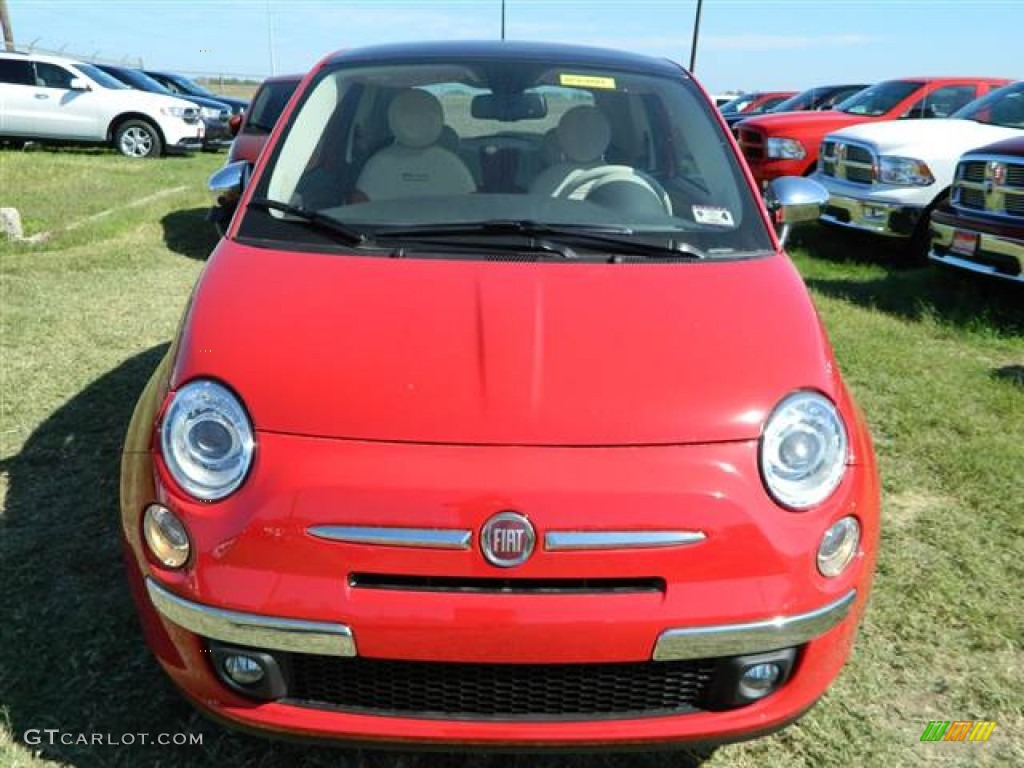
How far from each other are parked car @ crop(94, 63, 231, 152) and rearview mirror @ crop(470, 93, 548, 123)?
13956 mm

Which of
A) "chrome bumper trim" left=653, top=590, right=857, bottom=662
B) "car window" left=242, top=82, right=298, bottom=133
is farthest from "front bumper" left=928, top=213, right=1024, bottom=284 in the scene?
→ "car window" left=242, top=82, right=298, bottom=133

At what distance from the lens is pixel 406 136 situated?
9.93ft

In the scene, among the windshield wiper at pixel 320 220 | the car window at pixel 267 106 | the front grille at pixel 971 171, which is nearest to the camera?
the windshield wiper at pixel 320 220

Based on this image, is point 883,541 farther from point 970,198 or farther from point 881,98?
point 881,98

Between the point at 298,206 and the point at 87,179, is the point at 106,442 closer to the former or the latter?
the point at 298,206

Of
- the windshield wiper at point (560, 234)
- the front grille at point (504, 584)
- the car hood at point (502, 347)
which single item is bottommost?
the front grille at point (504, 584)

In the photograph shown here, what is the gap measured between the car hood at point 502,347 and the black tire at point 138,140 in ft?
47.2

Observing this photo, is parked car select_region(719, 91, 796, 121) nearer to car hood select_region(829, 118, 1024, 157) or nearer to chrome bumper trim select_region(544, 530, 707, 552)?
car hood select_region(829, 118, 1024, 157)

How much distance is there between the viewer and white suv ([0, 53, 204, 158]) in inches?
574

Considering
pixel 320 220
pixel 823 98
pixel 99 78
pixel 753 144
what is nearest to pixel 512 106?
pixel 320 220

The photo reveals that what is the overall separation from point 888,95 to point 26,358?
31.0 feet

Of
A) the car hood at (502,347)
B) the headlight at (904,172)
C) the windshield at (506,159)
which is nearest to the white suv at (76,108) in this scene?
the headlight at (904,172)

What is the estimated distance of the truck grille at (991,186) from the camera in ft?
18.9

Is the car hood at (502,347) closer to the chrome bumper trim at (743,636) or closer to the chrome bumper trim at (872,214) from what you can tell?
the chrome bumper trim at (743,636)
